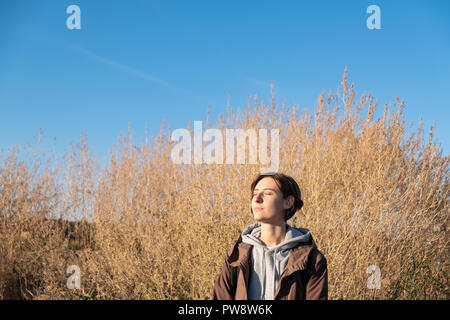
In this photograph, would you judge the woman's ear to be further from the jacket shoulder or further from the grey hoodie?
the jacket shoulder

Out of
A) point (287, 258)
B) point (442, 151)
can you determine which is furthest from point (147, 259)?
point (442, 151)

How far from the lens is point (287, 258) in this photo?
1.86m

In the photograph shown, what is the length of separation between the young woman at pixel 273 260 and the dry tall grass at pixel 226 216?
175 cm

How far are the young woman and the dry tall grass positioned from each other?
1.75 meters

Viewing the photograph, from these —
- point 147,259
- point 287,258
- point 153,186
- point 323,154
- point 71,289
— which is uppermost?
point 323,154

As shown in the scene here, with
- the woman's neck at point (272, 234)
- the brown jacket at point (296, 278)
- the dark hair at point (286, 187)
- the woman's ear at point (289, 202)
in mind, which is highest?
the dark hair at point (286, 187)

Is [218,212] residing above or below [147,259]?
above

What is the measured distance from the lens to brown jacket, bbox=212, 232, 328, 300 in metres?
1.76

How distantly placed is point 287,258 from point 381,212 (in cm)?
246

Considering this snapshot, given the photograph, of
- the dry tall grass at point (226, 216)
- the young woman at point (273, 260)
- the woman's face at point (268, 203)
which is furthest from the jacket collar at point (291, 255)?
the dry tall grass at point (226, 216)

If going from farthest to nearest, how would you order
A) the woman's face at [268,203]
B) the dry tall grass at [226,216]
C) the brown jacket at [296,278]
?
the dry tall grass at [226,216] < the woman's face at [268,203] < the brown jacket at [296,278]

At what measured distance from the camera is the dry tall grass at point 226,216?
3.91m

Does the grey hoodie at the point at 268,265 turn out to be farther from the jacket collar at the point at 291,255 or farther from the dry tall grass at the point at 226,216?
the dry tall grass at the point at 226,216
